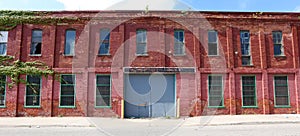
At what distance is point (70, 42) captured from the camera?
61.8 ft

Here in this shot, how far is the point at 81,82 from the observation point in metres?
18.2

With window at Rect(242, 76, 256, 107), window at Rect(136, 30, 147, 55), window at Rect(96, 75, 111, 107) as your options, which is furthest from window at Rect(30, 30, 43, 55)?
window at Rect(242, 76, 256, 107)

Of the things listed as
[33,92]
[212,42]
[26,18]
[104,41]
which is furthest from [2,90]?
[212,42]

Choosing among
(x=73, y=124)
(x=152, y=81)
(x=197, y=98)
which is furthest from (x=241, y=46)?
(x=73, y=124)

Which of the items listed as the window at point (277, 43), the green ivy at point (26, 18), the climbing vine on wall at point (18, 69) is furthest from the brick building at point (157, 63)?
the climbing vine on wall at point (18, 69)

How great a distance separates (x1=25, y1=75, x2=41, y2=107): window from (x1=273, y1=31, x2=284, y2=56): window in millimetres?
15350

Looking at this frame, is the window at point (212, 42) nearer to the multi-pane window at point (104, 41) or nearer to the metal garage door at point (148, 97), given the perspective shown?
the metal garage door at point (148, 97)

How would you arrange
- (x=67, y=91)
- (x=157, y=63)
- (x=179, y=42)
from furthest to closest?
1. (x=179, y=42)
2. (x=157, y=63)
3. (x=67, y=91)

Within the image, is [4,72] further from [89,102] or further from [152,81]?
[152,81]

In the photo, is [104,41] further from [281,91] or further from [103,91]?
[281,91]

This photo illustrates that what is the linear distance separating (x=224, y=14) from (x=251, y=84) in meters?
4.87

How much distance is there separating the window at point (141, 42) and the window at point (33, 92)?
651 cm

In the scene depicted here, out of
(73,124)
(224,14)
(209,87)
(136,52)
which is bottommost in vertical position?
(73,124)

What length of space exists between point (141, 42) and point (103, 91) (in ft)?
12.9
